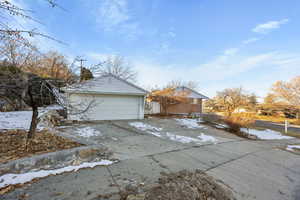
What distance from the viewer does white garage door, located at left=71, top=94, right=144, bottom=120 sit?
28.8ft

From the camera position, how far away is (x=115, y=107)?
9.45 m

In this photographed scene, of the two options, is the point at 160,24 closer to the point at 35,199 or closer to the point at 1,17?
the point at 1,17

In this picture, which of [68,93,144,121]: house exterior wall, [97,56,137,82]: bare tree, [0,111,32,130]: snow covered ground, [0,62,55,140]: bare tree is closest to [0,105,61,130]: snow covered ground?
[0,111,32,130]: snow covered ground

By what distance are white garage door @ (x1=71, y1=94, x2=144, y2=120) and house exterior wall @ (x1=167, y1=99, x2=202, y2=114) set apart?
18.5ft

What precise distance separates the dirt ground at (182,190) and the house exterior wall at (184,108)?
12.5 m

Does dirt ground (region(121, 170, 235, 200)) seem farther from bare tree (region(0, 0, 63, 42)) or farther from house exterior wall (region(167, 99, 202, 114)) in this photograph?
house exterior wall (region(167, 99, 202, 114))

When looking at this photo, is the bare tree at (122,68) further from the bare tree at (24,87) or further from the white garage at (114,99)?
the bare tree at (24,87)

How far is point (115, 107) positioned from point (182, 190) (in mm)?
8134

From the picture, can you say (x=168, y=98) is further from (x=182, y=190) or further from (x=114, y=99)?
(x=182, y=190)

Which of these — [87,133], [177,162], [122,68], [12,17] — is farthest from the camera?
[122,68]

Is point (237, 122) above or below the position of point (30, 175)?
above

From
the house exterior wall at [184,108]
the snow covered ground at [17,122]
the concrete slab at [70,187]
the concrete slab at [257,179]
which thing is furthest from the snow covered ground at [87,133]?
the house exterior wall at [184,108]

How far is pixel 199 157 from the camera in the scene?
3928 mm

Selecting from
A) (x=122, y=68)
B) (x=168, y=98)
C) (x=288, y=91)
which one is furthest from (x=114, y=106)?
(x=288, y=91)
